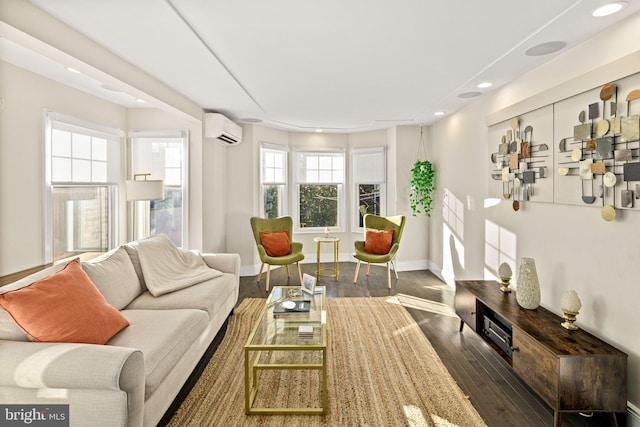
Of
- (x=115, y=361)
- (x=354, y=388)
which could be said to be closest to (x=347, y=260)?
(x=354, y=388)

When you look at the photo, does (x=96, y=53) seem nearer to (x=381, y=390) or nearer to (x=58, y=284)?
(x=58, y=284)

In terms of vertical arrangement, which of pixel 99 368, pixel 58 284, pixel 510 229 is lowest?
pixel 99 368

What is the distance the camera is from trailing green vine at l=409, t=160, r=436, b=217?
565 centimetres

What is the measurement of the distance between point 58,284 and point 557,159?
3.61 m

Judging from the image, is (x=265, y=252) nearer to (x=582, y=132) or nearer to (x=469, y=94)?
(x=469, y=94)

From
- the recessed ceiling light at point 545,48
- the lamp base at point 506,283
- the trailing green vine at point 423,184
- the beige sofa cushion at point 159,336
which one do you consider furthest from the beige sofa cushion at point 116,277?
the trailing green vine at point 423,184

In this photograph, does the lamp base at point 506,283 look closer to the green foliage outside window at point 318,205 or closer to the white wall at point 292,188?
the white wall at point 292,188

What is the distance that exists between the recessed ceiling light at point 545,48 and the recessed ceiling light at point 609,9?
418 millimetres

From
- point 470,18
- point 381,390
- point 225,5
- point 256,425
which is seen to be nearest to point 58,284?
point 256,425

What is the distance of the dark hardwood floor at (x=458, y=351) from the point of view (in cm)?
220

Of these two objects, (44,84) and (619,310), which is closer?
(619,310)

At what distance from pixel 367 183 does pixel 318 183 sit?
934 millimetres

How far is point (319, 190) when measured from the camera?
22.2ft

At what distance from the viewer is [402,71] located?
3.32m
